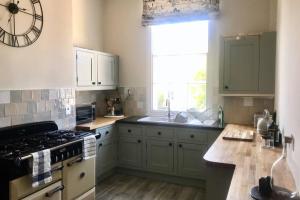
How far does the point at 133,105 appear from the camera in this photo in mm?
4637

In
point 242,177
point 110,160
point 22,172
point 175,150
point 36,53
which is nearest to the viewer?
point 242,177

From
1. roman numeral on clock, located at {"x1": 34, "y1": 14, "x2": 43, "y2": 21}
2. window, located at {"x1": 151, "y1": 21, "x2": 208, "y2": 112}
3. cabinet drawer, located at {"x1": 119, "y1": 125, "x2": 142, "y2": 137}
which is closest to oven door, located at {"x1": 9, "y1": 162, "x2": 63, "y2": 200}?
roman numeral on clock, located at {"x1": 34, "y1": 14, "x2": 43, "y2": 21}

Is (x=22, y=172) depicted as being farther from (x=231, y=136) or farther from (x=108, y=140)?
(x=231, y=136)

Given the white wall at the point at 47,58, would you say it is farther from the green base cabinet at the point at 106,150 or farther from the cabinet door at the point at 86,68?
the green base cabinet at the point at 106,150

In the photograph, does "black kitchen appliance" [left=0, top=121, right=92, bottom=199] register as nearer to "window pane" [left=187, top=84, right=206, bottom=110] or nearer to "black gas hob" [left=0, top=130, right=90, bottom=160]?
"black gas hob" [left=0, top=130, right=90, bottom=160]

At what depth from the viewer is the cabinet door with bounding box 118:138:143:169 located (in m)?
4.00

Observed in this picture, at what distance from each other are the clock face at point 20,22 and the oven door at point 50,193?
4.84 ft

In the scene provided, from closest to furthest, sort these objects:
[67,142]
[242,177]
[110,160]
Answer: [242,177], [67,142], [110,160]

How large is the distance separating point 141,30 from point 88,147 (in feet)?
8.33

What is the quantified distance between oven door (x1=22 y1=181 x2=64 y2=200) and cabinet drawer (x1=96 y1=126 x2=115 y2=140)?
4.24ft

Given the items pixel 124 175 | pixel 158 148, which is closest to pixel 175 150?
pixel 158 148

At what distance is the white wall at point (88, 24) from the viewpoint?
4.07 metres

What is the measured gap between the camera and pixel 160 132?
3830 mm

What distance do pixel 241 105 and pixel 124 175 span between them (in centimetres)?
216
